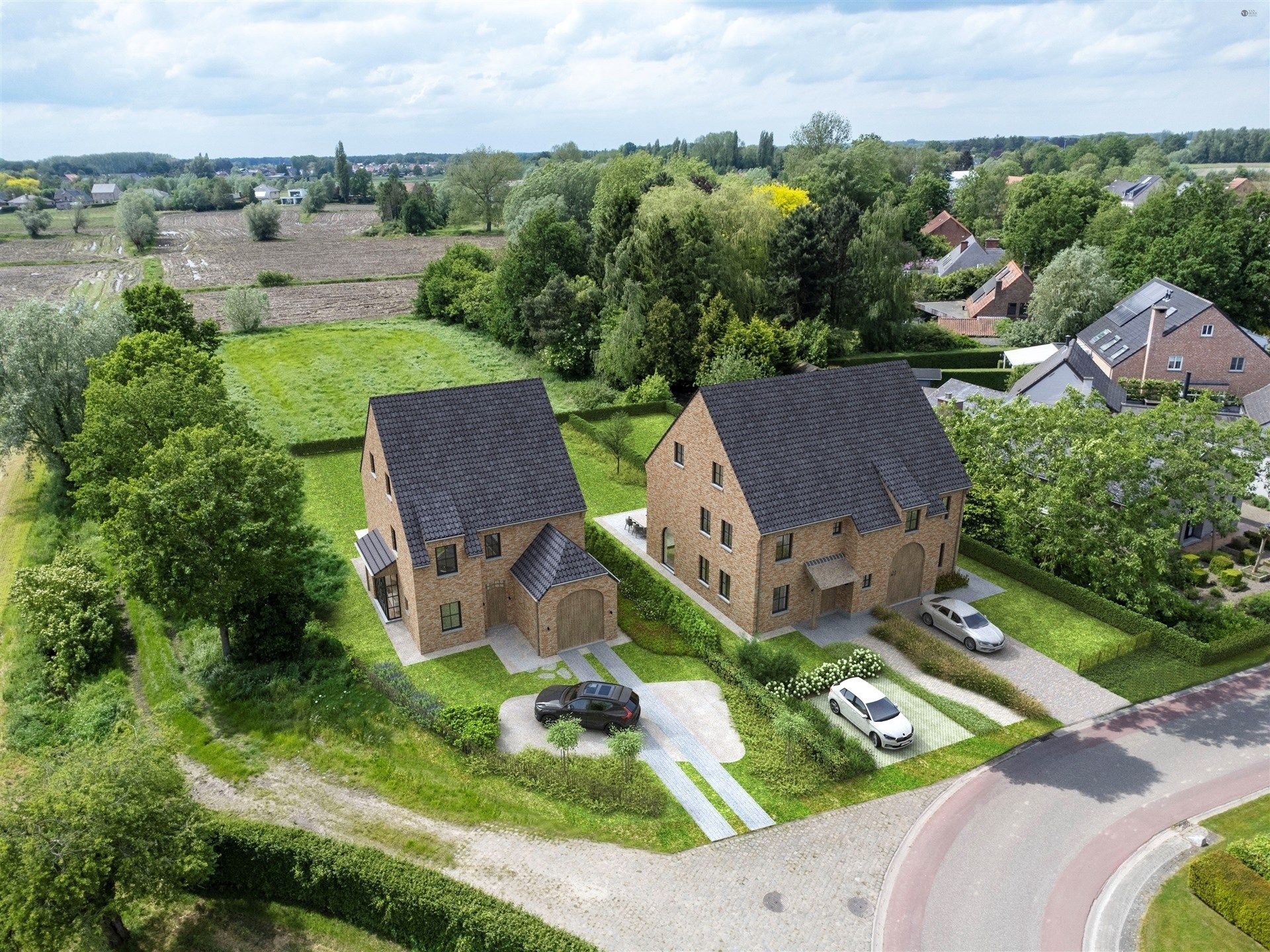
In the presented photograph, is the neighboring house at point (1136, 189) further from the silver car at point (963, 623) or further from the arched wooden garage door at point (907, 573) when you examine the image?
the silver car at point (963, 623)

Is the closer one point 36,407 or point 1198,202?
point 36,407

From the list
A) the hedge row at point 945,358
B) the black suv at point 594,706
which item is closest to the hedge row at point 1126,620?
the black suv at point 594,706

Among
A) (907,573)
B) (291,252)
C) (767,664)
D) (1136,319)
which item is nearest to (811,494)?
(907,573)

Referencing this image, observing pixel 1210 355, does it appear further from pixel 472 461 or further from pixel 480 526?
pixel 480 526

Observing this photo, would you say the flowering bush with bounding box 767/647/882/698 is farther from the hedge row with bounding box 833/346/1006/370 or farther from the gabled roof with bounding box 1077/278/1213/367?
the gabled roof with bounding box 1077/278/1213/367

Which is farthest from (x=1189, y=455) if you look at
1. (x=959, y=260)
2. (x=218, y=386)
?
(x=959, y=260)

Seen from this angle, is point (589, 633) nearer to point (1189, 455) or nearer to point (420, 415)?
point (420, 415)
